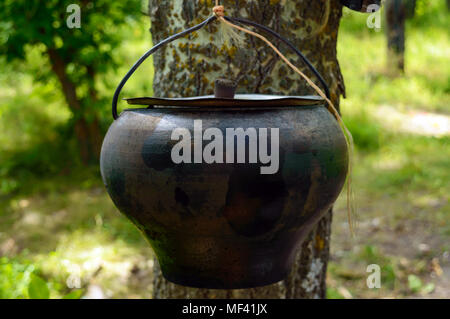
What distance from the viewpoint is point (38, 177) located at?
17.9ft

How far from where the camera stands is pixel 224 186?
1333mm

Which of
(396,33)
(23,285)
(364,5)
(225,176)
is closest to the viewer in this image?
→ (225,176)

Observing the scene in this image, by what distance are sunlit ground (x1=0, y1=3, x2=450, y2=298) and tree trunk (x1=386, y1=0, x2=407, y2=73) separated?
1.93ft

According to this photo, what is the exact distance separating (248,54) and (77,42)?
9.32 ft

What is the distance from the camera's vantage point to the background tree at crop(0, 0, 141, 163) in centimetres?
407

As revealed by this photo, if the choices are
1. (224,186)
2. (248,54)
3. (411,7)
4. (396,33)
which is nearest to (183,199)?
(224,186)

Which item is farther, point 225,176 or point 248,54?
point 248,54

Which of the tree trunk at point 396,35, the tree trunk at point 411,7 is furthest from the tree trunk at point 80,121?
the tree trunk at point 396,35

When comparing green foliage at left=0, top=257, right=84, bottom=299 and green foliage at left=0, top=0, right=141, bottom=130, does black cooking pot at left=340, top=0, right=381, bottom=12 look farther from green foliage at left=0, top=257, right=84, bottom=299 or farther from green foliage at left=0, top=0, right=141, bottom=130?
green foliage at left=0, top=0, right=141, bottom=130

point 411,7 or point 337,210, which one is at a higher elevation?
point 411,7

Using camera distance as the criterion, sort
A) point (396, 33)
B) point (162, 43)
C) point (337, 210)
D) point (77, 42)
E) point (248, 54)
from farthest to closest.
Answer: point (396, 33) < point (337, 210) < point (77, 42) < point (248, 54) < point (162, 43)

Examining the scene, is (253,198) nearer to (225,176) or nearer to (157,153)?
(225,176)

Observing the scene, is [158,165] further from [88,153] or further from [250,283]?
[88,153]

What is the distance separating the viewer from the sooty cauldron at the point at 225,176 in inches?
52.5
